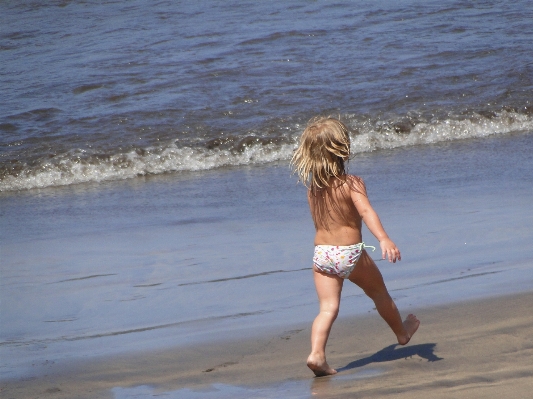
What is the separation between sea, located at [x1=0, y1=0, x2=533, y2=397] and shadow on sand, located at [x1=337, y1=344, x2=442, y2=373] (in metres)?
0.53

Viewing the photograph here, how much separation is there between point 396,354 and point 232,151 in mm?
5982

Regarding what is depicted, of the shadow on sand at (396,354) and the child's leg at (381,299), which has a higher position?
the child's leg at (381,299)

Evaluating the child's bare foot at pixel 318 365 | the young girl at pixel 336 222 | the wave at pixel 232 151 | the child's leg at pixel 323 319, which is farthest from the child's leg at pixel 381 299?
the wave at pixel 232 151

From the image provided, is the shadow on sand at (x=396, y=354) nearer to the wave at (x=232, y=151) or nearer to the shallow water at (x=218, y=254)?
the shallow water at (x=218, y=254)

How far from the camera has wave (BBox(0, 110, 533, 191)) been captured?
8.84 metres

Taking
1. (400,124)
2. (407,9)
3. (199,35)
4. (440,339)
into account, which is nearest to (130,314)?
(440,339)

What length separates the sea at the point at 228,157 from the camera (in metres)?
4.40

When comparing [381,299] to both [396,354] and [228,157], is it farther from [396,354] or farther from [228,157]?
[228,157]

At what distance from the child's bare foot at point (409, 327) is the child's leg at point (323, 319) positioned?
33 centimetres

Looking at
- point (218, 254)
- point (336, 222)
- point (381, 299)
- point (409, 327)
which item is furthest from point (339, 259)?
point (218, 254)

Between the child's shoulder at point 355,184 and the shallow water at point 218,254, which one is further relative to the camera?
the shallow water at point 218,254

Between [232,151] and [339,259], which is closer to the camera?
[339,259]

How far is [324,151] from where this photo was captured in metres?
3.50

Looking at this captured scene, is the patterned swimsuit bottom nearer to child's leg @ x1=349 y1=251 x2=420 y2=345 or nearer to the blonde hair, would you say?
child's leg @ x1=349 y1=251 x2=420 y2=345
